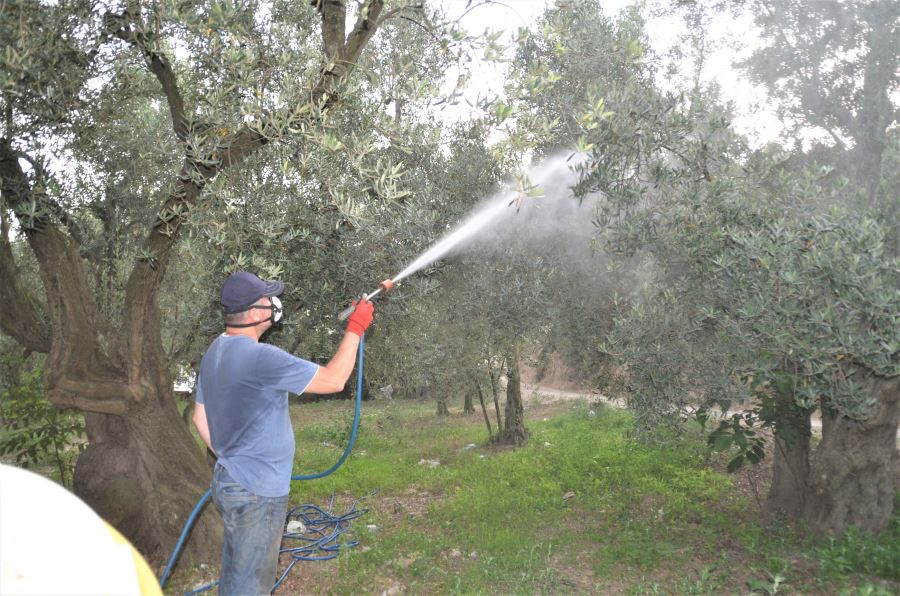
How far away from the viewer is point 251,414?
427 cm

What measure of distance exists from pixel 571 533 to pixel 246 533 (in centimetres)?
590

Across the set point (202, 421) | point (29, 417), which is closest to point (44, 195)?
point (29, 417)

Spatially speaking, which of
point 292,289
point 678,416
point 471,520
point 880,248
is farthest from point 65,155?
point 880,248

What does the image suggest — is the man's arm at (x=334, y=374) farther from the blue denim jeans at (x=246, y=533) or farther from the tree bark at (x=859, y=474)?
the tree bark at (x=859, y=474)

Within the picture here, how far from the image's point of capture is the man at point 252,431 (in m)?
4.11

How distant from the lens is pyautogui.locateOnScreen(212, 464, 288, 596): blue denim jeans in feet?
13.9

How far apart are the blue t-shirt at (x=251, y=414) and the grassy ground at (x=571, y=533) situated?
3498 millimetres

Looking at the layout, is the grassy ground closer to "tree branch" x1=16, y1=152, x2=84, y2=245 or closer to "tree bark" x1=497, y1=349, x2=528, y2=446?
"tree bark" x1=497, y1=349, x2=528, y2=446

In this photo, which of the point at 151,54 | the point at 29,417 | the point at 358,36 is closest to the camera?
the point at 151,54

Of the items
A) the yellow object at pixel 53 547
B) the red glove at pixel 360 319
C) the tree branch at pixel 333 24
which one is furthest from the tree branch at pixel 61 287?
the yellow object at pixel 53 547

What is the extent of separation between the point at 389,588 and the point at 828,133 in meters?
8.45

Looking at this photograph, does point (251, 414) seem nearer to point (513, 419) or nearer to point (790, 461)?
point (790, 461)

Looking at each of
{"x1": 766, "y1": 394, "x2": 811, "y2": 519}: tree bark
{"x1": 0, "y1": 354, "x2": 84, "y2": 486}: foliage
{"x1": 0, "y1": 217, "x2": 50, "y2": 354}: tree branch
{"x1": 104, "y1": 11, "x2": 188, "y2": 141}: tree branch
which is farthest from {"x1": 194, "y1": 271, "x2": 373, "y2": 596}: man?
{"x1": 766, "y1": 394, "x2": 811, "y2": 519}: tree bark

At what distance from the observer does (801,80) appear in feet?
30.4
